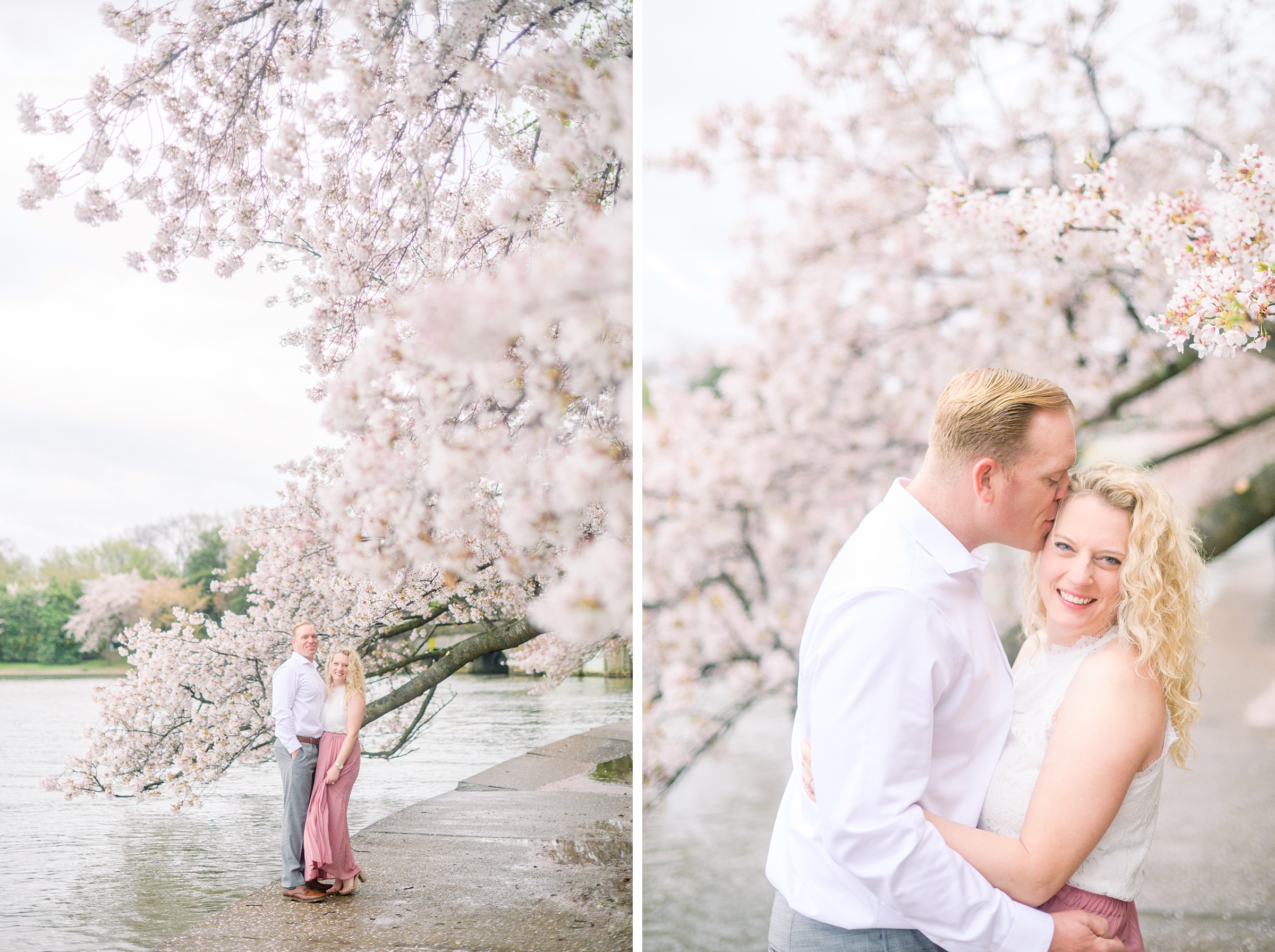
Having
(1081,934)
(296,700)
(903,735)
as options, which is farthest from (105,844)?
(1081,934)

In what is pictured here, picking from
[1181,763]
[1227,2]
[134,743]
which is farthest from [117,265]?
[1227,2]

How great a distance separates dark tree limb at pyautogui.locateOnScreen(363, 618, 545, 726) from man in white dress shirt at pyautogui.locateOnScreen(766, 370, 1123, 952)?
1194mm

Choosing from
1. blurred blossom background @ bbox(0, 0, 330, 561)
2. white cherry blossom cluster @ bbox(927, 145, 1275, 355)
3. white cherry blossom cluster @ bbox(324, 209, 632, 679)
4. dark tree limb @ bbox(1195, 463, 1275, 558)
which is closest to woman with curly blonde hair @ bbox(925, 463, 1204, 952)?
white cherry blossom cluster @ bbox(927, 145, 1275, 355)

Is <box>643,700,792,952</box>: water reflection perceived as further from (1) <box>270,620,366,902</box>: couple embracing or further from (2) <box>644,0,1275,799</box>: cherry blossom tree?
(1) <box>270,620,366,902</box>: couple embracing

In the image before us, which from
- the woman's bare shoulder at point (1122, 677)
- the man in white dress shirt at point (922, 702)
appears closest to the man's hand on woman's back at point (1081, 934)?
the man in white dress shirt at point (922, 702)

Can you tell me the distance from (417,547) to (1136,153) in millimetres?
2294

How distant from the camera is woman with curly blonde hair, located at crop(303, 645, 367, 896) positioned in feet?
7.20

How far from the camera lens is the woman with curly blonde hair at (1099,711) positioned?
108cm

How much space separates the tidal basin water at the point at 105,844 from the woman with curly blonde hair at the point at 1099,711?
167 centimetres

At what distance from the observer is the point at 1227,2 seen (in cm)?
242

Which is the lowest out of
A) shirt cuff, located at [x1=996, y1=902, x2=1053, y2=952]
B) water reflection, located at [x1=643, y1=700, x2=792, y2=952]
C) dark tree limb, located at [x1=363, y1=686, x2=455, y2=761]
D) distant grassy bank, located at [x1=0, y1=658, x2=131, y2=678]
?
water reflection, located at [x1=643, y1=700, x2=792, y2=952]

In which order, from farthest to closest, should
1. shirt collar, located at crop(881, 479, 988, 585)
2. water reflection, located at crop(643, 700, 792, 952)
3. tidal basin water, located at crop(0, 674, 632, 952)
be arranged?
water reflection, located at crop(643, 700, 792, 952) → tidal basin water, located at crop(0, 674, 632, 952) → shirt collar, located at crop(881, 479, 988, 585)

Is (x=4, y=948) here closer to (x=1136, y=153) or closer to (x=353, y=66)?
(x=353, y=66)

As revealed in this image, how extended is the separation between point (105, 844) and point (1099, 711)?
224 cm
